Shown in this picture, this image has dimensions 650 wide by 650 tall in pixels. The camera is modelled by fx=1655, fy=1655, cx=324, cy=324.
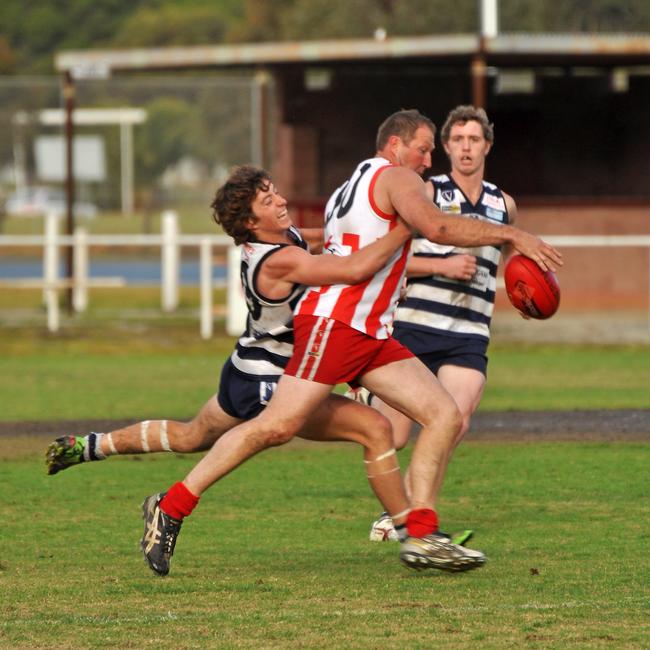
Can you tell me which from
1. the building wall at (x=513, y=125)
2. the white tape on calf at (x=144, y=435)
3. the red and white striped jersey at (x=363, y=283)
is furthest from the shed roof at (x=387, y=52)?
the red and white striped jersey at (x=363, y=283)

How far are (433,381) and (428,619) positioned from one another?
1.56 m

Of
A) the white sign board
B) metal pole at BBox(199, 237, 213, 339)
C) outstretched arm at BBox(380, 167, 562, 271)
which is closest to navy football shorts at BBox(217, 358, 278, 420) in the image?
outstretched arm at BBox(380, 167, 562, 271)

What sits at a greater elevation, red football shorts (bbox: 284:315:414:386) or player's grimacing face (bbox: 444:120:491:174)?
player's grimacing face (bbox: 444:120:491:174)

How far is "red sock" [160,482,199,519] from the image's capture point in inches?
289

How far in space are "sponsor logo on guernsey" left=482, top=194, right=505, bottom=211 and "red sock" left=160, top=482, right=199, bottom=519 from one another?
7.86 ft

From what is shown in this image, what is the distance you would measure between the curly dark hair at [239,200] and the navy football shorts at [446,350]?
155 cm

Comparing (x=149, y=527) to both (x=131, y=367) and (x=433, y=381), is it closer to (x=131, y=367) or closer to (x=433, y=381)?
(x=433, y=381)

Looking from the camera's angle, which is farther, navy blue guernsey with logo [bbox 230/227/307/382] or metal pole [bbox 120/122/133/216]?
metal pole [bbox 120/122/133/216]

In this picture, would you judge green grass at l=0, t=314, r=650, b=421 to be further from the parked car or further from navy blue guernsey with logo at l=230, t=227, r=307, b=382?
the parked car

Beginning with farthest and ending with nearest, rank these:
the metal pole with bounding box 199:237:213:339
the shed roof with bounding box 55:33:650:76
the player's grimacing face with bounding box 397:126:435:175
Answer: the shed roof with bounding box 55:33:650:76
the metal pole with bounding box 199:237:213:339
the player's grimacing face with bounding box 397:126:435:175

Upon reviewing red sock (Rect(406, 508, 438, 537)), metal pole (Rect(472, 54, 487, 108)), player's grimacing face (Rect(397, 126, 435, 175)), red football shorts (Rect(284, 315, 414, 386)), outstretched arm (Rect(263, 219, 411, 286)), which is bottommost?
red sock (Rect(406, 508, 438, 537))

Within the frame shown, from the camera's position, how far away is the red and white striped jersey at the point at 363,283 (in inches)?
288

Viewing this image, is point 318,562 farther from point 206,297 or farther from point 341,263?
point 206,297

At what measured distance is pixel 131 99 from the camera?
3766 centimetres
